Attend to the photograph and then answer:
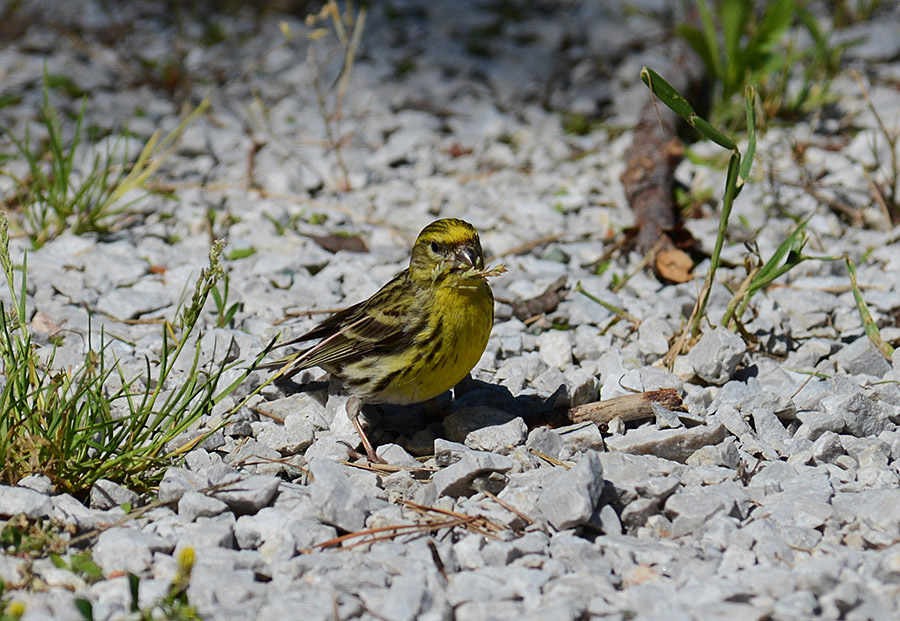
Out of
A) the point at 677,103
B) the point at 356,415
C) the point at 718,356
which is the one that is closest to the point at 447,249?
the point at 356,415

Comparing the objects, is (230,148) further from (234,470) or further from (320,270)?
(234,470)

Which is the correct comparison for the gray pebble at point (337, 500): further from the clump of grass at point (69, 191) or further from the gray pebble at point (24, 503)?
the clump of grass at point (69, 191)

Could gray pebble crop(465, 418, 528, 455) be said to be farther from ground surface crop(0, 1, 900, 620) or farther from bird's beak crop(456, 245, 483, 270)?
bird's beak crop(456, 245, 483, 270)

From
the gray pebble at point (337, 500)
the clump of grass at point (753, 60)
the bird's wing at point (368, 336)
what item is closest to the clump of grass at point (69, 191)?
the bird's wing at point (368, 336)

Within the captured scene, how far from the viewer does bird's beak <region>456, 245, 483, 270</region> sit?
3857 mm

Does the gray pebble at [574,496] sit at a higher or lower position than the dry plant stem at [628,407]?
higher

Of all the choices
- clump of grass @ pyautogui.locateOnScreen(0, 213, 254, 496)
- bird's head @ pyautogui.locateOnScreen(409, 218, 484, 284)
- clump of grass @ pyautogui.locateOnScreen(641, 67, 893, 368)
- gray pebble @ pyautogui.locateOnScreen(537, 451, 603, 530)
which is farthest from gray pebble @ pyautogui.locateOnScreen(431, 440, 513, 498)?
clump of grass @ pyautogui.locateOnScreen(641, 67, 893, 368)

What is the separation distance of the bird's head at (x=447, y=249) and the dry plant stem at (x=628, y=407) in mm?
669

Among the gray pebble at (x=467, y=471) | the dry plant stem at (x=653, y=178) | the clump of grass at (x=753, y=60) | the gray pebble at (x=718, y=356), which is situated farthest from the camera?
the clump of grass at (x=753, y=60)

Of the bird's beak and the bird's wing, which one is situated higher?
the bird's beak

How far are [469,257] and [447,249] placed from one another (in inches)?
4.9

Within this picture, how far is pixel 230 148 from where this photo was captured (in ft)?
21.5

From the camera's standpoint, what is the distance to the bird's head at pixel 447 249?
154 inches

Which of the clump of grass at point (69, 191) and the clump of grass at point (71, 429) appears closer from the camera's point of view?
the clump of grass at point (71, 429)
